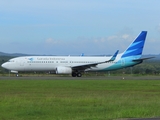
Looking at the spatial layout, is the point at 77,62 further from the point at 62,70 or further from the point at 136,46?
the point at 136,46

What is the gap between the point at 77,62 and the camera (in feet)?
214

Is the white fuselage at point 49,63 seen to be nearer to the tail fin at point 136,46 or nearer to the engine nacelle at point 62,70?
the engine nacelle at point 62,70

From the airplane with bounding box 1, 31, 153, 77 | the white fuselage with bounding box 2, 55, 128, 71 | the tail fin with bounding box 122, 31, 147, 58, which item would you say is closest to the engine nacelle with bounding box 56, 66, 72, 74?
the airplane with bounding box 1, 31, 153, 77

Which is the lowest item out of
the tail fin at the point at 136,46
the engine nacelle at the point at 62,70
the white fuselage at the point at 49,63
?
the engine nacelle at the point at 62,70

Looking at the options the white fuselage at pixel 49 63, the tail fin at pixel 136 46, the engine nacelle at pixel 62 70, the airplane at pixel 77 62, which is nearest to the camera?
the white fuselage at pixel 49 63

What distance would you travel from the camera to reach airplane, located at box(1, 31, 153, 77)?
62.7 metres

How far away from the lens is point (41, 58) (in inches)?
2500

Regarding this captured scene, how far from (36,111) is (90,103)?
5.00 metres

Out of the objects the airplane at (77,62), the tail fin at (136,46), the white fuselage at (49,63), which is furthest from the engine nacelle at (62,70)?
the tail fin at (136,46)

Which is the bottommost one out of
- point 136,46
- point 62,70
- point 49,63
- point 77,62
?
point 62,70

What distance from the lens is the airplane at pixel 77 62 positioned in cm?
6269

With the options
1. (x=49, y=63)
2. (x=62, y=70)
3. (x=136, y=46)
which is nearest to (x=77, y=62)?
(x=62, y=70)

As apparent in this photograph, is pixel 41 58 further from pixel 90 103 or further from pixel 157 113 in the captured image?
pixel 157 113

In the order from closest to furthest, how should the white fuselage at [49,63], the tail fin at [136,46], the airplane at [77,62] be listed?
the white fuselage at [49,63], the airplane at [77,62], the tail fin at [136,46]
